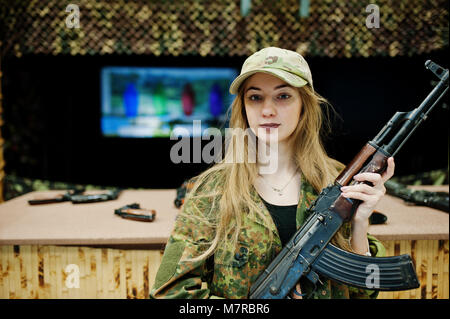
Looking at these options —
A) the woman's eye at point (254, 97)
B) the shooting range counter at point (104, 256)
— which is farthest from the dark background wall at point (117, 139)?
the woman's eye at point (254, 97)

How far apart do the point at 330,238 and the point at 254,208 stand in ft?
0.80

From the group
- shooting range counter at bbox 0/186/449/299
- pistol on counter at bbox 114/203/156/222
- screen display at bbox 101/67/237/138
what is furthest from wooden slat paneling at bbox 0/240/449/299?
screen display at bbox 101/67/237/138

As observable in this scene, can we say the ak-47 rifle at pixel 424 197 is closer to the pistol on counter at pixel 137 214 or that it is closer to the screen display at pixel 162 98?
the pistol on counter at pixel 137 214

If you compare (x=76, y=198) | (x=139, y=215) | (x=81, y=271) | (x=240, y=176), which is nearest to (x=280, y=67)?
(x=240, y=176)

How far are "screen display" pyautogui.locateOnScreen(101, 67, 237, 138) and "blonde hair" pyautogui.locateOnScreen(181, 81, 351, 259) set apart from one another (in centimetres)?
262

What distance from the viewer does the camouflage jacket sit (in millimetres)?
992

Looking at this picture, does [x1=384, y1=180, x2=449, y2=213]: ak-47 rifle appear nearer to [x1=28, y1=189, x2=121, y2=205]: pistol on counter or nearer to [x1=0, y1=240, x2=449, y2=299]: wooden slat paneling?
[x1=0, y1=240, x2=449, y2=299]: wooden slat paneling

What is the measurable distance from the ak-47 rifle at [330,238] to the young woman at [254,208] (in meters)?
0.04

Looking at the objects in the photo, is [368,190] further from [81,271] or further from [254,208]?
[81,271]

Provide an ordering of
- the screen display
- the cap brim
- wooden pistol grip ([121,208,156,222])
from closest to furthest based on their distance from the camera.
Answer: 1. the cap brim
2. wooden pistol grip ([121,208,156,222])
3. the screen display

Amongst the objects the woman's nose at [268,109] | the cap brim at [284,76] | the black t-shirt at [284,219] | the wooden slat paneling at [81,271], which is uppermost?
the cap brim at [284,76]

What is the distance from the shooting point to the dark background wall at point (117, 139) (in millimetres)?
3027
